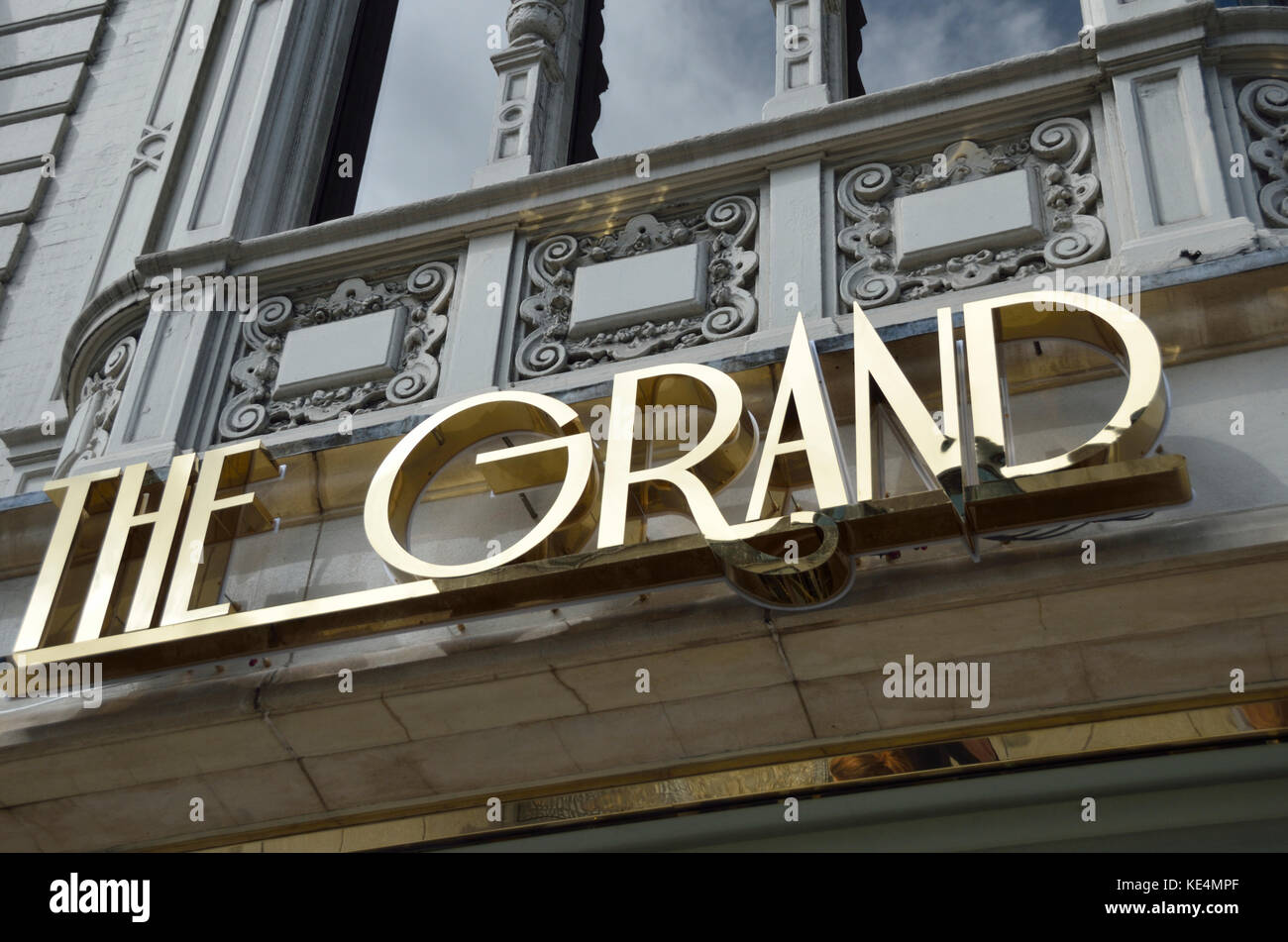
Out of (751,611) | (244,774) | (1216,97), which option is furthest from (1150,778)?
(244,774)

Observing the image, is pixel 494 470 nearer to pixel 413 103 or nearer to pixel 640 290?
pixel 640 290

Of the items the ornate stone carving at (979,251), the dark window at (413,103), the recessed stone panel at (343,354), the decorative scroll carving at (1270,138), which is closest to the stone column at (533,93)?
the dark window at (413,103)

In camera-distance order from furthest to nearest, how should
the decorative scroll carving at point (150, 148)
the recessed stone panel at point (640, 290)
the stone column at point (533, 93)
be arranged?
the decorative scroll carving at point (150, 148) → the stone column at point (533, 93) → the recessed stone panel at point (640, 290)

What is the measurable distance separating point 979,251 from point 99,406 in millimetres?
5133

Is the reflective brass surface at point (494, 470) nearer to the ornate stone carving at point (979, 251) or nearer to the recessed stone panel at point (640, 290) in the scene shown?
the recessed stone panel at point (640, 290)

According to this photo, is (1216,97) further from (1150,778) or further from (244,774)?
(244,774)

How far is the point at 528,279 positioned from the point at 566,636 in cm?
257

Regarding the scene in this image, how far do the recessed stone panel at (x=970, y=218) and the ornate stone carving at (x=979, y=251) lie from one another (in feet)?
0.16

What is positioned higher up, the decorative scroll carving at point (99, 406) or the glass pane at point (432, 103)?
the glass pane at point (432, 103)

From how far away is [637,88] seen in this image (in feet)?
38.1

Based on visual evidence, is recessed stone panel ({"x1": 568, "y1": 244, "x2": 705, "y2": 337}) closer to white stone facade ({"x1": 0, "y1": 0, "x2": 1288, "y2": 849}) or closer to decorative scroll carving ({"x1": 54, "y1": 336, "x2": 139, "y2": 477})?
white stone facade ({"x1": 0, "y1": 0, "x2": 1288, "y2": 849})

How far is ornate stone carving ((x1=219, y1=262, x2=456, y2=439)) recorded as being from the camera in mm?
8812

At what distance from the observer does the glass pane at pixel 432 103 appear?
456 inches

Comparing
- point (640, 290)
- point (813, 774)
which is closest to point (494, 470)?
point (640, 290)
